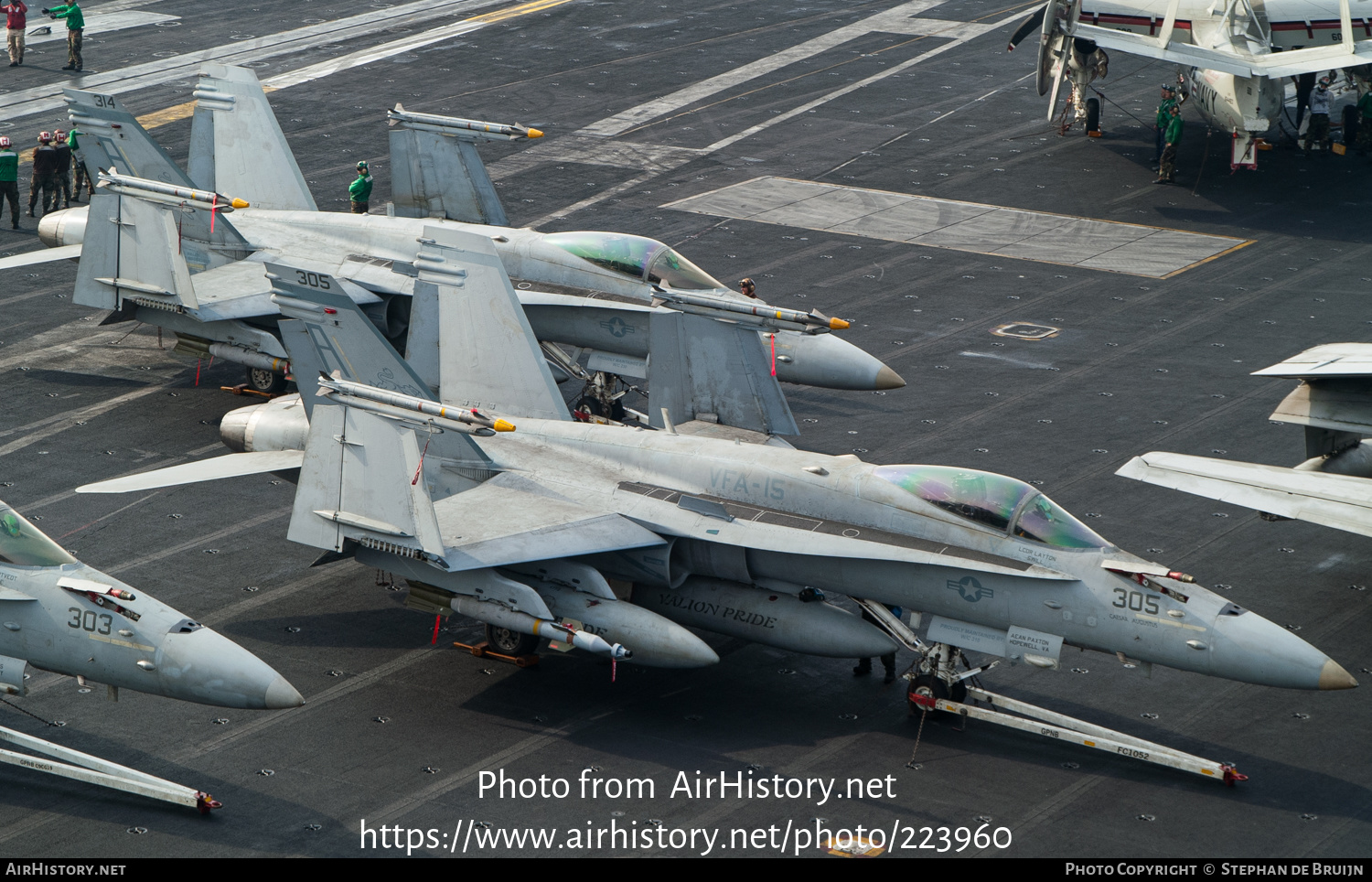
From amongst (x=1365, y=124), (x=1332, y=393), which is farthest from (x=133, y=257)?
(x=1365, y=124)

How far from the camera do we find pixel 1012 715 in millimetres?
18828

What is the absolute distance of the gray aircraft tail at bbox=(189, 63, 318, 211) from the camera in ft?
104

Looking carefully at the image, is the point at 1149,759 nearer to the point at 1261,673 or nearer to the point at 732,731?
the point at 1261,673

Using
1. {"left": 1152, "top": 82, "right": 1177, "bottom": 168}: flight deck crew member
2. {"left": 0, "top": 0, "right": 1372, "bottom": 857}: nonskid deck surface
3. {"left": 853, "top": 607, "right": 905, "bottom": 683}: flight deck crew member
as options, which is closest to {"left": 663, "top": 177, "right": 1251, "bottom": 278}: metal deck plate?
{"left": 0, "top": 0, "right": 1372, "bottom": 857}: nonskid deck surface

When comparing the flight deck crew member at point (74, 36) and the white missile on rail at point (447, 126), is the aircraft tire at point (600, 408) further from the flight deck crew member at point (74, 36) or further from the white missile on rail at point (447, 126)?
the flight deck crew member at point (74, 36)

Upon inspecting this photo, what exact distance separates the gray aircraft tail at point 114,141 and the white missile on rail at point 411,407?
13.4 meters

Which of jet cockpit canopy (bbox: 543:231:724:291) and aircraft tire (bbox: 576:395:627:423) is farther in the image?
aircraft tire (bbox: 576:395:627:423)

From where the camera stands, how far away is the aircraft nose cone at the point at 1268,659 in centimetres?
1667

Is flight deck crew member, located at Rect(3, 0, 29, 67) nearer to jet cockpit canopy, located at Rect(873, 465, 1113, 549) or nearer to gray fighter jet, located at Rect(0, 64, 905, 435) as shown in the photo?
gray fighter jet, located at Rect(0, 64, 905, 435)

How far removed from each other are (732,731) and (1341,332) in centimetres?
1929

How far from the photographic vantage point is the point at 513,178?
42.0 metres

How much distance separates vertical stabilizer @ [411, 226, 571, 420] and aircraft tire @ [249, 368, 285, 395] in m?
6.82

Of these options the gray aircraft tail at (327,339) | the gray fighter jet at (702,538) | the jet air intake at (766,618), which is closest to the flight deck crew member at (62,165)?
the gray fighter jet at (702,538)

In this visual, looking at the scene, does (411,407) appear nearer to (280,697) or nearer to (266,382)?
(280,697)
